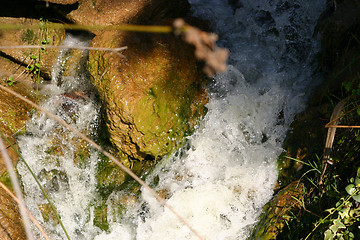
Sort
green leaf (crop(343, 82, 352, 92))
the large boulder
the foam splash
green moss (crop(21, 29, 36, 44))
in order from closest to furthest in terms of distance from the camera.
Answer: green leaf (crop(343, 82, 352, 92)) < the large boulder < the foam splash < green moss (crop(21, 29, 36, 44))

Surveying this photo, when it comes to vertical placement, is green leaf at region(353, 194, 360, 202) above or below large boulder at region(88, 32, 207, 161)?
below

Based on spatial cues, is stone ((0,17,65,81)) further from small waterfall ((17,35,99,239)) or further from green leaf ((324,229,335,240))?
green leaf ((324,229,335,240))

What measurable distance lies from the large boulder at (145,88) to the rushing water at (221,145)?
24 cm

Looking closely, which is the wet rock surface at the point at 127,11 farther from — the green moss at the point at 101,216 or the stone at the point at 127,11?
the green moss at the point at 101,216

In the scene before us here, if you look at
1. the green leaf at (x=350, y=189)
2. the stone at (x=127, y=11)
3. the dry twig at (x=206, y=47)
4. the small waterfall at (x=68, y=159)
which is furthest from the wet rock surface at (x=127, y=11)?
the green leaf at (x=350, y=189)

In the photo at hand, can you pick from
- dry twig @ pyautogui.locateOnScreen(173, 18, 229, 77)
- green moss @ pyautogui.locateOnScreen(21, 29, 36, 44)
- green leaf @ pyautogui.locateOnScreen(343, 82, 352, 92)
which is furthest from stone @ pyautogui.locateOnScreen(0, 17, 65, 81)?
green leaf @ pyautogui.locateOnScreen(343, 82, 352, 92)

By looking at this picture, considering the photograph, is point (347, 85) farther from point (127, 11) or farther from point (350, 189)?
point (127, 11)

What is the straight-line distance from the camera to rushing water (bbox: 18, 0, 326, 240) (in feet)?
8.82

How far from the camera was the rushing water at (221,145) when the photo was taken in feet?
8.82

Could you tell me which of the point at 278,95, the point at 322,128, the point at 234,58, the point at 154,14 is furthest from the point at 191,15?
the point at 322,128

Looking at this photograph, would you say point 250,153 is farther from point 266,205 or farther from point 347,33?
point 347,33

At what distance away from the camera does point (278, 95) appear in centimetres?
285

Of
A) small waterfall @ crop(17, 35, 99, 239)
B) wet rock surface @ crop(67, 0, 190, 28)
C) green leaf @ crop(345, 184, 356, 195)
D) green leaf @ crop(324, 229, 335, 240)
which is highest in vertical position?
wet rock surface @ crop(67, 0, 190, 28)

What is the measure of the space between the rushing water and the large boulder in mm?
245
